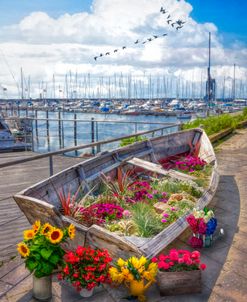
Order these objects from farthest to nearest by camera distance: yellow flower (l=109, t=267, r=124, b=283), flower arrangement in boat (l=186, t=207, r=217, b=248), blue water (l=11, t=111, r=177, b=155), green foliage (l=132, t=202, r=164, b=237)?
blue water (l=11, t=111, r=177, b=155), flower arrangement in boat (l=186, t=207, r=217, b=248), green foliage (l=132, t=202, r=164, b=237), yellow flower (l=109, t=267, r=124, b=283)

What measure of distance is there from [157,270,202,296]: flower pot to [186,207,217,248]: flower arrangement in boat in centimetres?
102

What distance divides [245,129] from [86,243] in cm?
1512

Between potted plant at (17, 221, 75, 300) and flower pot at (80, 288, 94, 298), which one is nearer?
potted plant at (17, 221, 75, 300)

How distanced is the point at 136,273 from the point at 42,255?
97cm

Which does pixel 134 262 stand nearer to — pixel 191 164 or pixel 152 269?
pixel 152 269

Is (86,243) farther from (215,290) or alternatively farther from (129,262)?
(215,290)

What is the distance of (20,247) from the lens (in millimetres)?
3455

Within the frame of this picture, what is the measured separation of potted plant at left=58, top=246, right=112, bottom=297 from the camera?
3.44 metres

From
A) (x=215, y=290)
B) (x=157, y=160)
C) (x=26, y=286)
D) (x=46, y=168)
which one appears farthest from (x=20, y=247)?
(x=46, y=168)

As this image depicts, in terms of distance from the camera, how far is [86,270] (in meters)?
3.48

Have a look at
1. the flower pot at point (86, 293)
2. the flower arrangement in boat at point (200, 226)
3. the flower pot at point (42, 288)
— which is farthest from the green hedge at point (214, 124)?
the flower pot at point (42, 288)

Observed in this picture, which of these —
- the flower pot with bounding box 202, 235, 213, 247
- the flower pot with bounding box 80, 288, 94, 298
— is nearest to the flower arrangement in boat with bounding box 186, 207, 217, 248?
the flower pot with bounding box 202, 235, 213, 247

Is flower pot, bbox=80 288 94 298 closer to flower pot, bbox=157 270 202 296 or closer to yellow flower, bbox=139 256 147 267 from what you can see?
yellow flower, bbox=139 256 147 267

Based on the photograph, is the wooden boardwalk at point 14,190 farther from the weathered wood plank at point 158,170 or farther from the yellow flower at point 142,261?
the weathered wood plank at point 158,170
